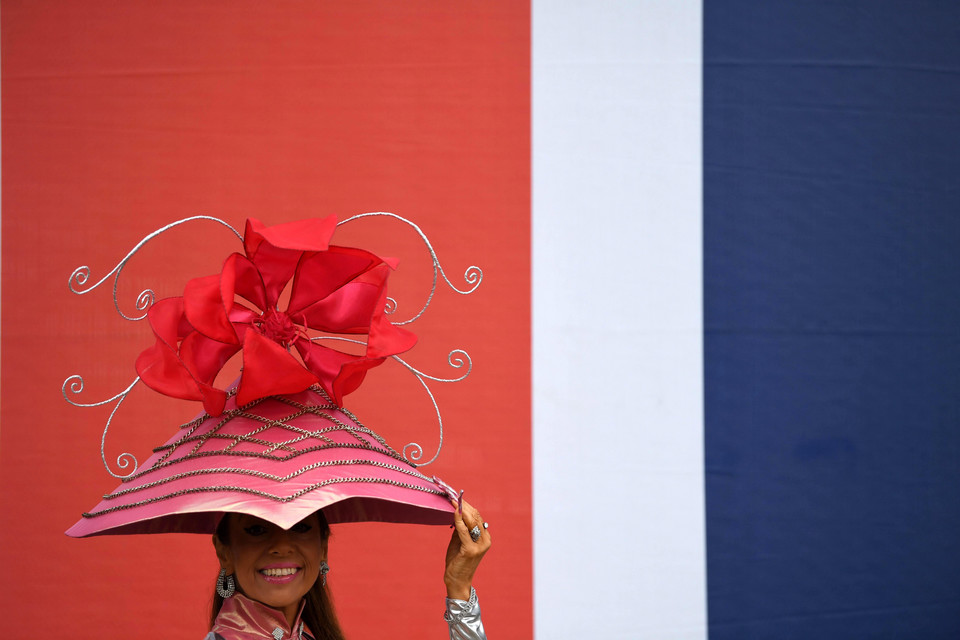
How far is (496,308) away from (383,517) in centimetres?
70

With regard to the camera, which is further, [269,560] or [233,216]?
[233,216]

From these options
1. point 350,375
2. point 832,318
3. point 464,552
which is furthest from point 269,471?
point 832,318

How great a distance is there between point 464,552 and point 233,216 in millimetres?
1012

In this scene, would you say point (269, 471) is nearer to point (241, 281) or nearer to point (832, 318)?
point (241, 281)

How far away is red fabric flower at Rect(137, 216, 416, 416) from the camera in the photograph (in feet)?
3.31

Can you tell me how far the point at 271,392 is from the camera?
1026 millimetres

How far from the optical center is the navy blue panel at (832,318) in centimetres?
196

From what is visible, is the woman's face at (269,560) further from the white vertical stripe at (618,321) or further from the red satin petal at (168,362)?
the white vertical stripe at (618,321)

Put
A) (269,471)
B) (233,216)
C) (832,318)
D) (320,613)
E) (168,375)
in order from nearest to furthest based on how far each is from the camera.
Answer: (269,471) < (168,375) < (320,613) < (233,216) < (832,318)

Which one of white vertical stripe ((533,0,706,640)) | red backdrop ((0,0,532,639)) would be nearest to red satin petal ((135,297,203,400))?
red backdrop ((0,0,532,639))

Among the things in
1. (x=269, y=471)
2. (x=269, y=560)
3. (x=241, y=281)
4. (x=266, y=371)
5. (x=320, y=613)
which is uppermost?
(x=241, y=281)

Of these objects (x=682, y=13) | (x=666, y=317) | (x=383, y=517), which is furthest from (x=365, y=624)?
(x=682, y=13)

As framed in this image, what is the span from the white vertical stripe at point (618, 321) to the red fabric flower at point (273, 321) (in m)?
0.86

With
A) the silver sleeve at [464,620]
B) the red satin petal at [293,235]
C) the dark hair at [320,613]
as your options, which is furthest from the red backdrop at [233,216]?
the red satin petal at [293,235]
